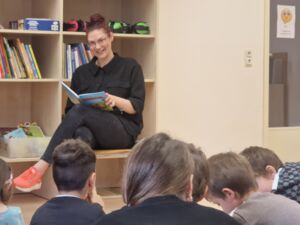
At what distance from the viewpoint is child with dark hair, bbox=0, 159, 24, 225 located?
6.72 ft

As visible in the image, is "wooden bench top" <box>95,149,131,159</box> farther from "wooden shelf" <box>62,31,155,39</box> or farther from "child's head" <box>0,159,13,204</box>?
"child's head" <box>0,159,13,204</box>

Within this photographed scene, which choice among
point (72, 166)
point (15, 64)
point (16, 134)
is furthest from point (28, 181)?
point (72, 166)

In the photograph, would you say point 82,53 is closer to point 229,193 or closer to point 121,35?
point 121,35

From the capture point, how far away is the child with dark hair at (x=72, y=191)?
77.5 inches

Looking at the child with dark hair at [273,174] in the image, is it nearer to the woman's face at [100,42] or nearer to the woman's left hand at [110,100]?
the woman's left hand at [110,100]

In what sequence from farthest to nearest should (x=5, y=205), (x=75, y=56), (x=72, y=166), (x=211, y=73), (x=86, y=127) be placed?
(x=211, y=73), (x=75, y=56), (x=86, y=127), (x=72, y=166), (x=5, y=205)

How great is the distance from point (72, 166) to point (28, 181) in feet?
4.92

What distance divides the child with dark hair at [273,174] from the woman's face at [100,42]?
1846 mm

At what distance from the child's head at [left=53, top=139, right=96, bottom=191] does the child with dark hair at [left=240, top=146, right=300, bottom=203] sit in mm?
612

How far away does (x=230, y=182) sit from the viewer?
200 cm

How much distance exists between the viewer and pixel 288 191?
224cm

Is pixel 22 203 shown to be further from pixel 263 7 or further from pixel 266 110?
pixel 263 7

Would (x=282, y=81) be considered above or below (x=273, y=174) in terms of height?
above

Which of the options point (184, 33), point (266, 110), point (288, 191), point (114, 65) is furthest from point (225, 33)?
point (288, 191)
